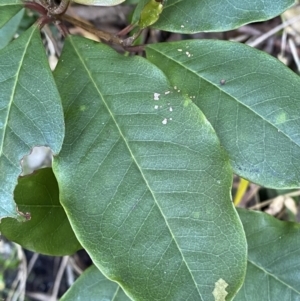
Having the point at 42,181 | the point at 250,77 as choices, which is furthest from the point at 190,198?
the point at 42,181

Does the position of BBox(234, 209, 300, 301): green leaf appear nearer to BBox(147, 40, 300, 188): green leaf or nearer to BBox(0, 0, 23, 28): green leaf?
BBox(147, 40, 300, 188): green leaf

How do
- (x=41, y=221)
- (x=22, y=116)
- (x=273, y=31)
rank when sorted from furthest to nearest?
(x=273, y=31)
(x=41, y=221)
(x=22, y=116)

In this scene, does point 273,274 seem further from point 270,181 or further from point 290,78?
point 290,78

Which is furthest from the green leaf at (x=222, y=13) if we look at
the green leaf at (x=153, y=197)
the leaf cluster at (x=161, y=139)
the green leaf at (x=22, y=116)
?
the green leaf at (x=22, y=116)

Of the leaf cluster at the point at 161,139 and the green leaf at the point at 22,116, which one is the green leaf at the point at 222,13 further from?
the green leaf at the point at 22,116

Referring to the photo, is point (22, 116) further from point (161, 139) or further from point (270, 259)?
point (270, 259)

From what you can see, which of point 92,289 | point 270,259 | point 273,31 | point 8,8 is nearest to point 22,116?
point 8,8

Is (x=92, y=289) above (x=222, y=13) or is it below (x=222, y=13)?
below
